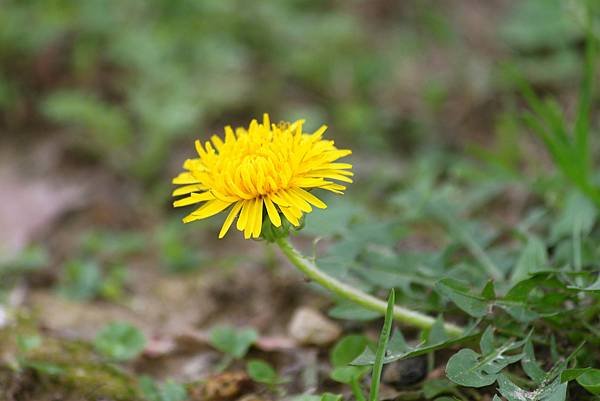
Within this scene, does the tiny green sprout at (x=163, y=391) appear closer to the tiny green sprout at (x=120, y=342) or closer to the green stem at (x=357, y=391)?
the tiny green sprout at (x=120, y=342)

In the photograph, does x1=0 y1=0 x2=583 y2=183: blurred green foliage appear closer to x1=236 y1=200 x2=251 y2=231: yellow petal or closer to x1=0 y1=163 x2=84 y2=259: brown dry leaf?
x1=0 y1=163 x2=84 y2=259: brown dry leaf

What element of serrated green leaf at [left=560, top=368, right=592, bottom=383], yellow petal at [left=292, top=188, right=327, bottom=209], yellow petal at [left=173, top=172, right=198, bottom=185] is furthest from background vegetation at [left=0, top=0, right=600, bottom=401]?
yellow petal at [left=173, top=172, right=198, bottom=185]

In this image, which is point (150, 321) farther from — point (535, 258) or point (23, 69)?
point (23, 69)

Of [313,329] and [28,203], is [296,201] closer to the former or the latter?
[313,329]

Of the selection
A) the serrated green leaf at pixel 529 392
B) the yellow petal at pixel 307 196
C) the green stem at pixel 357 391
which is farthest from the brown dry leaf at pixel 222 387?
the serrated green leaf at pixel 529 392

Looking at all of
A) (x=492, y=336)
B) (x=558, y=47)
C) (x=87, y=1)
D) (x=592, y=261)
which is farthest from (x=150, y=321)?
(x=558, y=47)

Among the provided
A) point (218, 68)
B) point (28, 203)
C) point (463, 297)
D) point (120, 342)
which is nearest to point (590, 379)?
point (463, 297)

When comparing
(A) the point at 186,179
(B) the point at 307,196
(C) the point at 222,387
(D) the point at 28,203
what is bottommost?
(C) the point at 222,387
